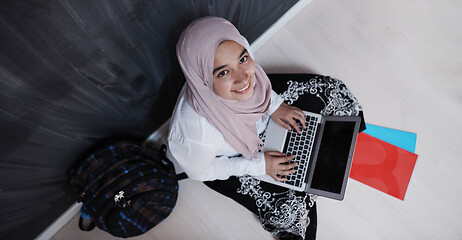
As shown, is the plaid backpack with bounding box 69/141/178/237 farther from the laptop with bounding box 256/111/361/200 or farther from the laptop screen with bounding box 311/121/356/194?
the laptop screen with bounding box 311/121/356/194

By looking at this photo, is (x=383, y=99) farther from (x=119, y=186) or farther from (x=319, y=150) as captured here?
(x=119, y=186)

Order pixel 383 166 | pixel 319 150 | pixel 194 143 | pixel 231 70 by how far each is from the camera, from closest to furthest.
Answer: pixel 231 70, pixel 194 143, pixel 319 150, pixel 383 166

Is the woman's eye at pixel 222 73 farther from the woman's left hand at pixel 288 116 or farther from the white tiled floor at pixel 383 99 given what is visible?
the white tiled floor at pixel 383 99

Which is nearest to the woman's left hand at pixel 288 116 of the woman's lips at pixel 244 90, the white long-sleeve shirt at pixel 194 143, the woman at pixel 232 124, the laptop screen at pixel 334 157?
the woman at pixel 232 124

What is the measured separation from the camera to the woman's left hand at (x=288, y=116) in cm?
117

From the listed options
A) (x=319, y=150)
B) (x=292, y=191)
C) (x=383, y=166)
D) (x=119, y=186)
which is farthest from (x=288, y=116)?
(x=119, y=186)

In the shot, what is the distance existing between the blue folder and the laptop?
36cm

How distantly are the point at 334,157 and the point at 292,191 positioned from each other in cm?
21

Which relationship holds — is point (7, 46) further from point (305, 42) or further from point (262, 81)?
point (305, 42)

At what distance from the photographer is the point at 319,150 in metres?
1.13

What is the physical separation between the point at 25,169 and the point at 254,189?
2.59ft

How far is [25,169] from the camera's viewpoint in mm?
863

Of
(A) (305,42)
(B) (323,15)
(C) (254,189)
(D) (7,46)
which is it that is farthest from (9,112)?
(B) (323,15)

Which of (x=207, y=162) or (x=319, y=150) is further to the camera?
(x=319, y=150)
